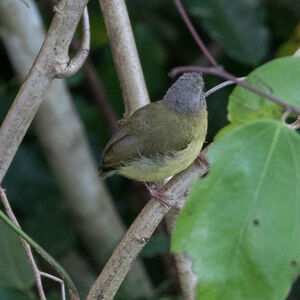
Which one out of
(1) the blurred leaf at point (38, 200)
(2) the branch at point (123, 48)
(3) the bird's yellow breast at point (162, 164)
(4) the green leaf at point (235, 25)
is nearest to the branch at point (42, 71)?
(2) the branch at point (123, 48)

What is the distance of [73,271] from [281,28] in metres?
1.62

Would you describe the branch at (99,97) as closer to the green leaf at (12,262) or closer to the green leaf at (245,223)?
the green leaf at (12,262)

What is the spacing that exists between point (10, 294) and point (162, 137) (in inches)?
25.6

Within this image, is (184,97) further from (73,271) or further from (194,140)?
(73,271)

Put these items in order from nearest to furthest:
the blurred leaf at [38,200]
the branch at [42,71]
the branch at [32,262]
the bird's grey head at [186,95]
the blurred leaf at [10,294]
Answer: the branch at [42,71]
the branch at [32,262]
the blurred leaf at [10,294]
the bird's grey head at [186,95]
the blurred leaf at [38,200]

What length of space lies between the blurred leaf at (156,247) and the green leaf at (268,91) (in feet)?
4.25

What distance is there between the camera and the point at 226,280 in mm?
920

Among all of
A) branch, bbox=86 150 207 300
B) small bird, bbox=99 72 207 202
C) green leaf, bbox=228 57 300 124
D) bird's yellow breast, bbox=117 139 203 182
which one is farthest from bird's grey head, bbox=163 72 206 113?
green leaf, bbox=228 57 300 124

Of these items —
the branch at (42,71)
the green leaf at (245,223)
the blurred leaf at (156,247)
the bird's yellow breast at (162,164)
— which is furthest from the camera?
the blurred leaf at (156,247)

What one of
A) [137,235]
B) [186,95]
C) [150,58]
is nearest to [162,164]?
[186,95]

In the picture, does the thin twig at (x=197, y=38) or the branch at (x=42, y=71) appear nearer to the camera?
the thin twig at (x=197, y=38)

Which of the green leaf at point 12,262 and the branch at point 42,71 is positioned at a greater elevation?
the branch at point 42,71

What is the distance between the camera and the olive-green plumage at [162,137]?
1.75 m

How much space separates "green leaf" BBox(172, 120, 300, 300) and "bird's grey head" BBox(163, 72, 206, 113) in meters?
0.93
